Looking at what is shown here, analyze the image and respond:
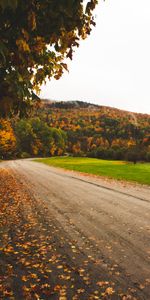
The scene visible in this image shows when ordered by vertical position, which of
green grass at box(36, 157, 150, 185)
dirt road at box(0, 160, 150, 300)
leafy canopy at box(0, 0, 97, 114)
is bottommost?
green grass at box(36, 157, 150, 185)

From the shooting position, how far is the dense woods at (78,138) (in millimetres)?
78062

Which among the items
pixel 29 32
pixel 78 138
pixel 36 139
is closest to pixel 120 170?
pixel 29 32

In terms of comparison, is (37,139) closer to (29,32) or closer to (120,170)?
(120,170)

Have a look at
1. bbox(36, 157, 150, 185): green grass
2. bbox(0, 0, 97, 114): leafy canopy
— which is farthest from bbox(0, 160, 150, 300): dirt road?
bbox(36, 157, 150, 185): green grass

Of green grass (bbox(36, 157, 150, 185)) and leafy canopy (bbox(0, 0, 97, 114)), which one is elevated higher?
leafy canopy (bbox(0, 0, 97, 114))

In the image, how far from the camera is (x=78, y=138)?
5989 inches

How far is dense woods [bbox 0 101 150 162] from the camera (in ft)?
256

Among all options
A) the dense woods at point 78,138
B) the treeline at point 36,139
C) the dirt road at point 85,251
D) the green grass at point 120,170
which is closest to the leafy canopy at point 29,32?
the dirt road at point 85,251

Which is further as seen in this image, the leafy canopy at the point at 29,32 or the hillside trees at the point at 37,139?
the hillside trees at the point at 37,139

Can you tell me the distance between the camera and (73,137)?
153625mm

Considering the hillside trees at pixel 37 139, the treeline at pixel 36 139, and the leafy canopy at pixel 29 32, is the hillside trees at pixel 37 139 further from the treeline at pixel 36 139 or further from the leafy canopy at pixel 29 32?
the leafy canopy at pixel 29 32

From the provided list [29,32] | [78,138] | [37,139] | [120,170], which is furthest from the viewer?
→ [78,138]

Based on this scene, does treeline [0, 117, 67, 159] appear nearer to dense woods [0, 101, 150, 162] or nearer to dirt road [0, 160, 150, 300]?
dense woods [0, 101, 150, 162]

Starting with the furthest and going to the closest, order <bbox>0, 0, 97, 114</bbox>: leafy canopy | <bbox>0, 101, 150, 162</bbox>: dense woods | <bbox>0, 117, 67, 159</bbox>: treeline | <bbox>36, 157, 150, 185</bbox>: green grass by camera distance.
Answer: <bbox>0, 117, 67, 159</bbox>: treeline < <bbox>0, 101, 150, 162</bbox>: dense woods < <bbox>36, 157, 150, 185</bbox>: green grass < <bbox>0, 0, 97, 114</bbox>: leafy canopy
